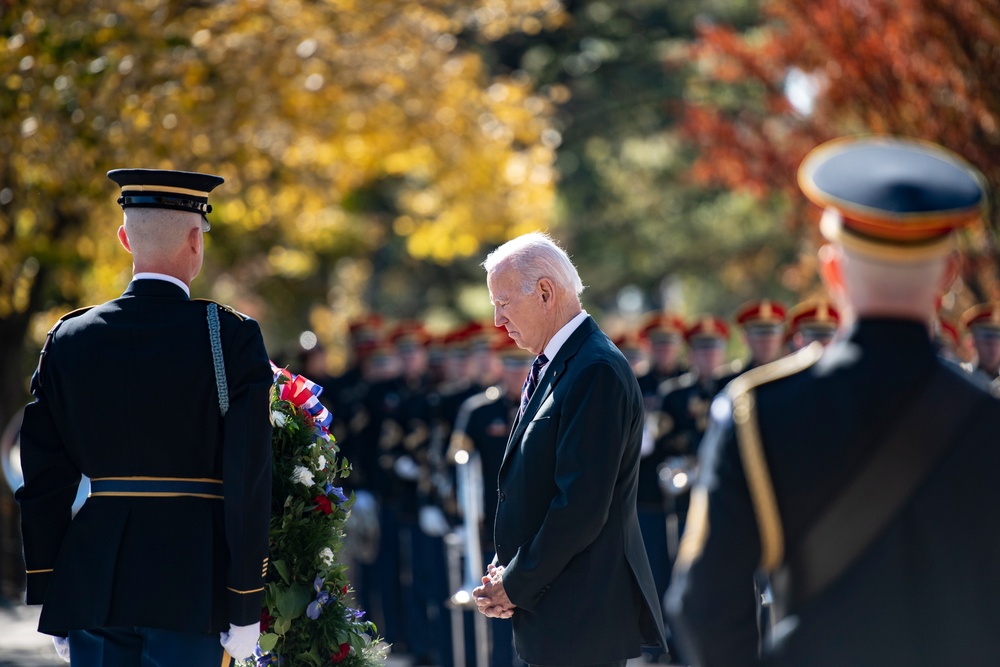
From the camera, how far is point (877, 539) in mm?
2365

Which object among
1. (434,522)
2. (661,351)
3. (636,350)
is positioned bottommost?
(636,350)

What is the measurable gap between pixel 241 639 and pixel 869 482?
7.45 feet

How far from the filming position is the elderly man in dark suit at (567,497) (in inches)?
152

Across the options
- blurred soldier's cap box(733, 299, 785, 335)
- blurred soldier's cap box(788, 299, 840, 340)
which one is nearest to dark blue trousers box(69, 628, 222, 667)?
blurred soldier's cap box(788, 299, 840, 340)

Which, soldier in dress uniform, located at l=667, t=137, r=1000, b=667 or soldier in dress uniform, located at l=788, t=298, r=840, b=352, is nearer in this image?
soldier in dress uniform, located at l=667, t=137, r=1000, b=667

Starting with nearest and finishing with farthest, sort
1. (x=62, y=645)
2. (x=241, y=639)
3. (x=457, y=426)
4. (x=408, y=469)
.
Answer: (x=241, y=639) < (x=62, y=645) < (x=457, y=426) < (x=408, y=469)

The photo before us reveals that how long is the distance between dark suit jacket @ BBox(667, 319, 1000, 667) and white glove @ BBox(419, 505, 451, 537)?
7.49 meters

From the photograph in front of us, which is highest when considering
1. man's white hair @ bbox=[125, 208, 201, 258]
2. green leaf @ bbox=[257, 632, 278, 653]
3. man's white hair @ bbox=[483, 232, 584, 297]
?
man's white hair @ bbox=[125, 208, 201, 258]

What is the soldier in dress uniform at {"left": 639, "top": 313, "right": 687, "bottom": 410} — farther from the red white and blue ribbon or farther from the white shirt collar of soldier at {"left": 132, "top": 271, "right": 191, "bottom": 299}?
the white shirt collar of soldier at {"left": 132, "top": 271, "right": 191, "bottom": 299}

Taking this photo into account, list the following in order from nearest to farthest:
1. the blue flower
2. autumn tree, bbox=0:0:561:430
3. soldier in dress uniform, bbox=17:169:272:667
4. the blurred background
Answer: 1. soldier in dress uniform, bbox=17:169:272:667
2. the blue flower
3. autumn tree, bbox=0:0:561:430
4. the blurred background

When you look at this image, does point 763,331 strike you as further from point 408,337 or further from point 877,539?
point 877,539

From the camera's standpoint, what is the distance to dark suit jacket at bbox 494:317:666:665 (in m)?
3.85

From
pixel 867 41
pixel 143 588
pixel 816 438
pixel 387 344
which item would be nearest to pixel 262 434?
pixel 143 588

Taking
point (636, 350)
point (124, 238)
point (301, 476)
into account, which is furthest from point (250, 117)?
point (301, 476)
